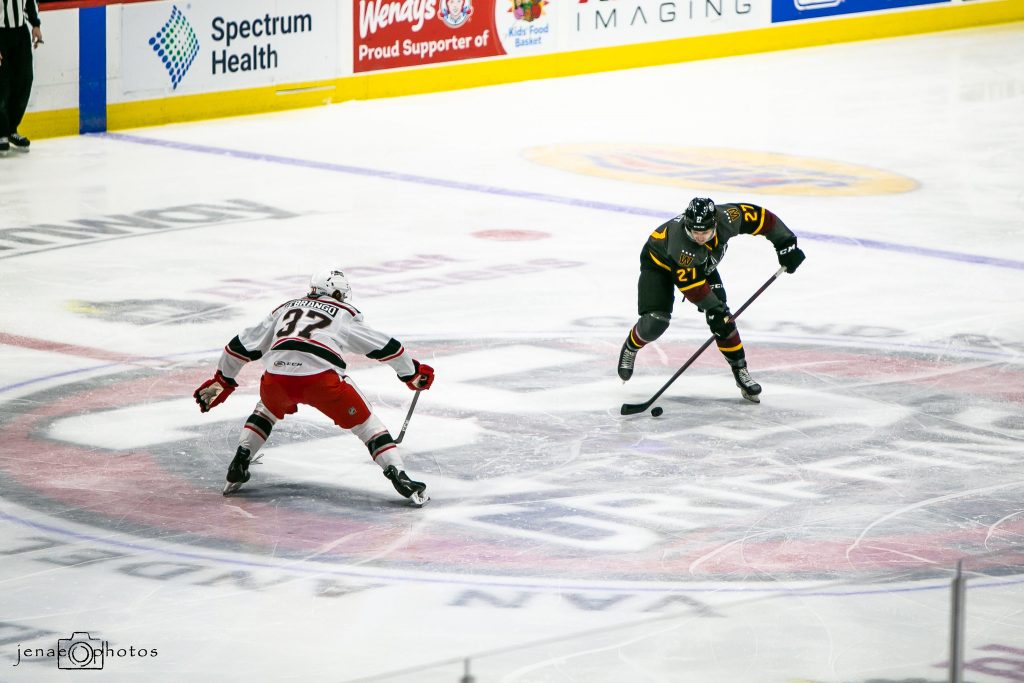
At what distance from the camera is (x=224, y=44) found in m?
18.4

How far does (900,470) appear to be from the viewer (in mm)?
8594

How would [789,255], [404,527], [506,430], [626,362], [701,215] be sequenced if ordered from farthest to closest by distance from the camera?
[626,362] < [789,255] < [701,215] < [506,430] < [404,527]

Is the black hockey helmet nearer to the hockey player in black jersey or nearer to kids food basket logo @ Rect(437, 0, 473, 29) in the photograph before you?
the hockey player in black jersey

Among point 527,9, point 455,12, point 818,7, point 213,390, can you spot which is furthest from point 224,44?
point 213,390

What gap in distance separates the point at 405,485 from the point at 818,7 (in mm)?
17023

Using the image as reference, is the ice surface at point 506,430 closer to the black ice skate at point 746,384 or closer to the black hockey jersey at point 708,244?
the black ice skate at point 746,384

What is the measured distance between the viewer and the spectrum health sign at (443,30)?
19.7 m

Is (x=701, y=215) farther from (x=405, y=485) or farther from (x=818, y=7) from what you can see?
(x=818, y=7)

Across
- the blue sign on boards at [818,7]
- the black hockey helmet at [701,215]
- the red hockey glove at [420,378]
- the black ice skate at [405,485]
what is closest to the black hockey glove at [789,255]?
the black hockey helmet at [701,215]

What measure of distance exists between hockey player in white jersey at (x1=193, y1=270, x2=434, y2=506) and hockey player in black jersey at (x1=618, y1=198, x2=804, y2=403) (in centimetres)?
196

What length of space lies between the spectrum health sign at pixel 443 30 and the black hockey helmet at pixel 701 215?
10.6 meters

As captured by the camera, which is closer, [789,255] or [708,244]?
[708,244]

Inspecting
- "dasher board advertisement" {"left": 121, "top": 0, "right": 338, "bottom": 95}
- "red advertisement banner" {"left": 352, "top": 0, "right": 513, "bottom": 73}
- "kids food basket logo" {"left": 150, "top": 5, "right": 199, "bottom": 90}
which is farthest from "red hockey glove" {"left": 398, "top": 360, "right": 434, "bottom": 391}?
"red advertisement banner" {"left": 352, "top": 0, "right": 513, "bottom": 73}

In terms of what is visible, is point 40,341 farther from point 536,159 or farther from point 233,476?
point 536,159
